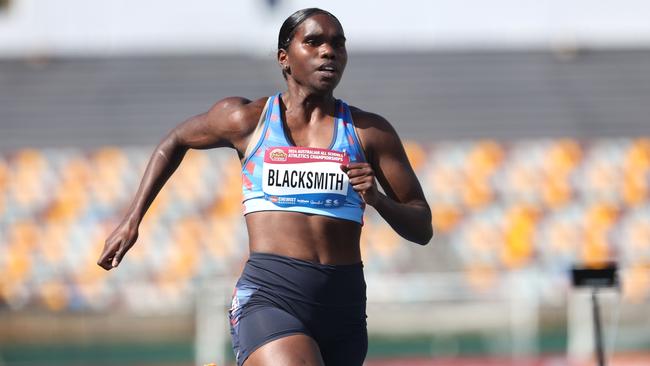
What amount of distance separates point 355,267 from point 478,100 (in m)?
17.9

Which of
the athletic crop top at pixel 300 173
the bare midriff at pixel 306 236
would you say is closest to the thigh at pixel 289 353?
the bare midriff at pixel 306 236

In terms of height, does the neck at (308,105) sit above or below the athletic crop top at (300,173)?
above

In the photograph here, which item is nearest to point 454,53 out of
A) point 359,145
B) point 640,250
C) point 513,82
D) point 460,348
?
point 513,82

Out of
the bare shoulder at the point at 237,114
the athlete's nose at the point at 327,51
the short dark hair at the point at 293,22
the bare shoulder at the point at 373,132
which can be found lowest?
the bare shoulder at the point at 373,132

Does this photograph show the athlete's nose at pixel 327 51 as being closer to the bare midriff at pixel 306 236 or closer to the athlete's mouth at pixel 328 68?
the athlete's mouth at pixel 328 68

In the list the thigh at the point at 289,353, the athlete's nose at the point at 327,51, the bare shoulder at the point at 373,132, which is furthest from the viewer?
the bare shoulder at the point at 373,132

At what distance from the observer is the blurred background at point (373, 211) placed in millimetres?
12914

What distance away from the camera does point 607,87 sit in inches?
874

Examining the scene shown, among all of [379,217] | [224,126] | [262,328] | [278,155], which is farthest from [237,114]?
[379,217]

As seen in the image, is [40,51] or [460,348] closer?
[460,348]

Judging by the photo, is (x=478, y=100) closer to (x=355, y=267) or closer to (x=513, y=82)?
(x=513, y=82)

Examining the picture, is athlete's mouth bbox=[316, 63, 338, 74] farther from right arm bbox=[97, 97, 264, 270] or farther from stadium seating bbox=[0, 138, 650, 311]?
stadium seating bbox=[0, 138, 650, 311]

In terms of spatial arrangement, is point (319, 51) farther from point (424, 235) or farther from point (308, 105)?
point (424, 235)

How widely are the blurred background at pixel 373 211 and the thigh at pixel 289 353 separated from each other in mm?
7047
